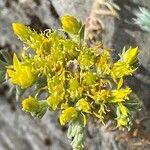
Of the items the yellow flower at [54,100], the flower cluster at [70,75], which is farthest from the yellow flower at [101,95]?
the yellow flower at [54,100]

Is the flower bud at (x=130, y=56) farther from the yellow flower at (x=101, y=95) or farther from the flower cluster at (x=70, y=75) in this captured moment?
the yellow flower at (x=101, y=95)

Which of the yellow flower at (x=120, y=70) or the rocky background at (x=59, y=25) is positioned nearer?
the yellow flower at (x=120, y=70)

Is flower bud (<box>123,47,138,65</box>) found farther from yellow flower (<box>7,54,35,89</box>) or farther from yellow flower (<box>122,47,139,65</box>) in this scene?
yellow flower (<box>7,54,35,89</box>)

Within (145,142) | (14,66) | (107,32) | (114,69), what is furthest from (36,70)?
(145,142)

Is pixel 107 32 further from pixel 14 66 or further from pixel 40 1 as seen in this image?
pixel 14 66

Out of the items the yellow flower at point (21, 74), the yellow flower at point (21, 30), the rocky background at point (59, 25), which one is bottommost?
→ the rocky background at point (59, 25)

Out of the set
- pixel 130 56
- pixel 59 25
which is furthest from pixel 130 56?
pixel 59 25

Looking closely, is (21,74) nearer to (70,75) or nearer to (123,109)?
(70,75)
